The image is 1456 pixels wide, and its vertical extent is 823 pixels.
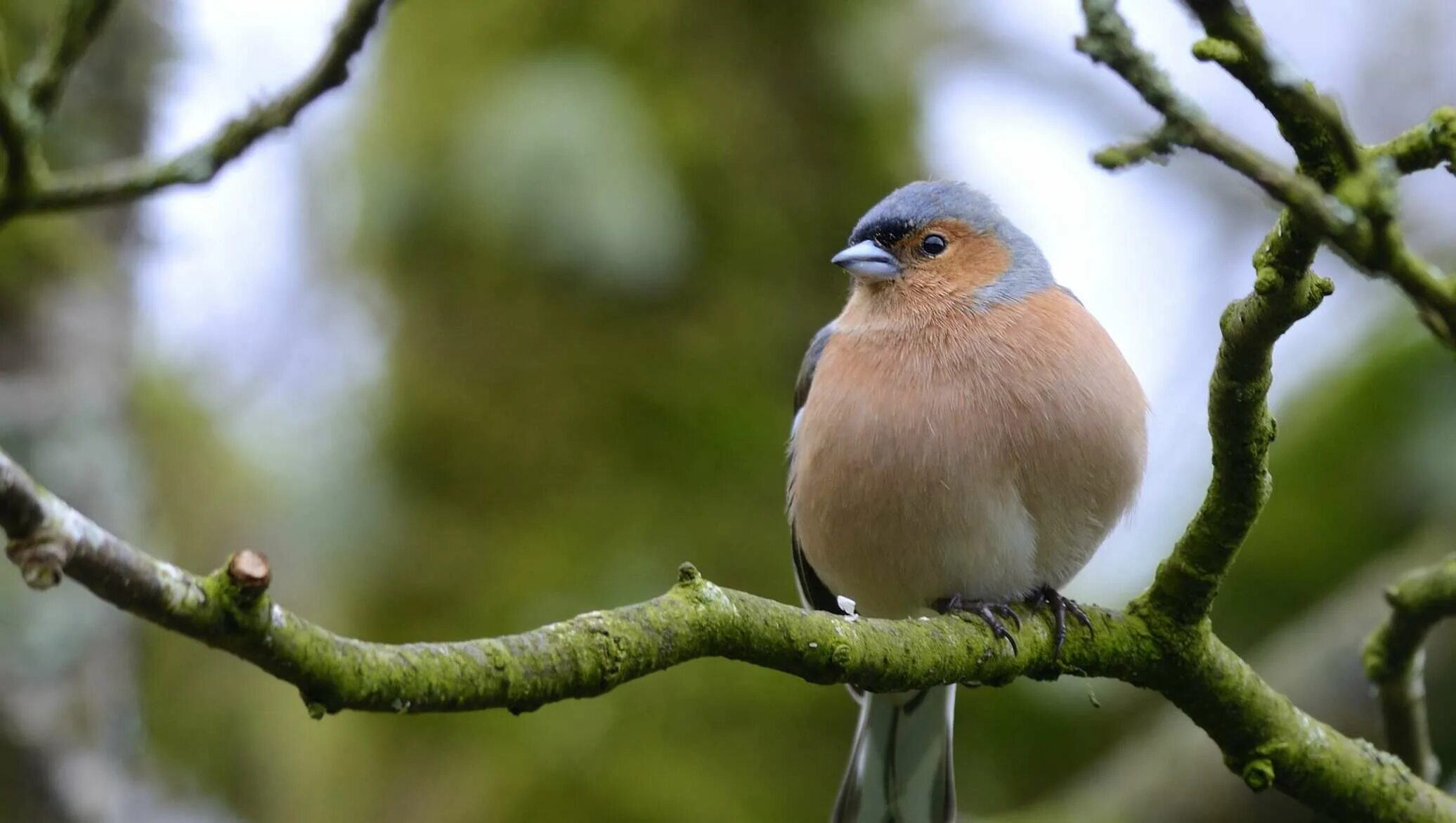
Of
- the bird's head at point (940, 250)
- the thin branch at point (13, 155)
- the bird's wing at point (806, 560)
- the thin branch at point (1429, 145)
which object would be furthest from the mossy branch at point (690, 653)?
the bird's wing at point (806, 560)

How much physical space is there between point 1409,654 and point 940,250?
1.94 m

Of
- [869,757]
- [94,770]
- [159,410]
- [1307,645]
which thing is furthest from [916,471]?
[159,410]

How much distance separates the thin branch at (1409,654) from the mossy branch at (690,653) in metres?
0.32

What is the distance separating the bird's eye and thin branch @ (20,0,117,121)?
9.39 ft

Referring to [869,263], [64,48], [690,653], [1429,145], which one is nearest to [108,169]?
[64,48]

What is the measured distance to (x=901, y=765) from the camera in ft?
14.8

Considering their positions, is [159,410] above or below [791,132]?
below

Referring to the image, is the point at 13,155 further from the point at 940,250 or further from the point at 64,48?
the point at 940,250

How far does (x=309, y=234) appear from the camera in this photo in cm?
874

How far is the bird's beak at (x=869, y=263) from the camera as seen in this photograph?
454 centimetres

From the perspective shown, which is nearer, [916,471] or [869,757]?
[916,471]

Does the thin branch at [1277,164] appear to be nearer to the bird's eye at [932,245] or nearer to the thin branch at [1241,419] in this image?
the thin branch at [1241,419]

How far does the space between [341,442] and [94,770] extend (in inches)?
86.8

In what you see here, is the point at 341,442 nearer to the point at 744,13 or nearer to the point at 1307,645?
the point at 744,13
